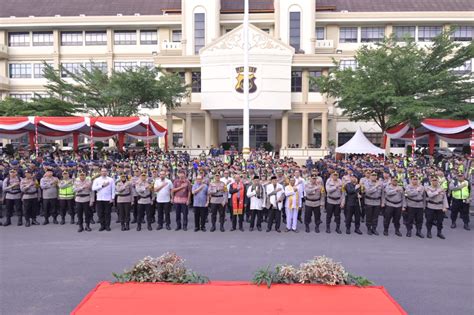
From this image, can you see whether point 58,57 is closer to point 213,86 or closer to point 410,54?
point 213,86

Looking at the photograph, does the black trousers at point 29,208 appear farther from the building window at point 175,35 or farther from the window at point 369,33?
the window at point 369,33

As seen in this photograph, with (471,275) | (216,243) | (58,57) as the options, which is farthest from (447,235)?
(58,57)

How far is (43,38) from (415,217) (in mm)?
41082

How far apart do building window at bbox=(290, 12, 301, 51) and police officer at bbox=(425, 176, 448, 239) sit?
27.6 meters

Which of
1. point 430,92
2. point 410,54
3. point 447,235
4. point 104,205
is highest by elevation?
point 410,54

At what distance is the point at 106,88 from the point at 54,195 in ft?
51.0

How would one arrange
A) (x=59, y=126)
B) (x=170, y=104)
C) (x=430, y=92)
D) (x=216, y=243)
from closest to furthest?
1. (x=216, y=243)
2. (x=59, y=126)
3. (x=430, y=92)
4. (x=170, y=104)

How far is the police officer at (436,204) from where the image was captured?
31.6 ft

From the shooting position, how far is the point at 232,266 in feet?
23.0

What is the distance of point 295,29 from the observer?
3522 centimetres

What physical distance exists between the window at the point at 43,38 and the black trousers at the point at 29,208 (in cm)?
3444

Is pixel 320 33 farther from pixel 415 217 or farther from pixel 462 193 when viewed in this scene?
pixel 415 217

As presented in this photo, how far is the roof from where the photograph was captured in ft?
130

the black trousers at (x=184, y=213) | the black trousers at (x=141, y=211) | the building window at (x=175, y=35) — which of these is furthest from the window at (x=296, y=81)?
the black trousers at (x=141, y=211)
